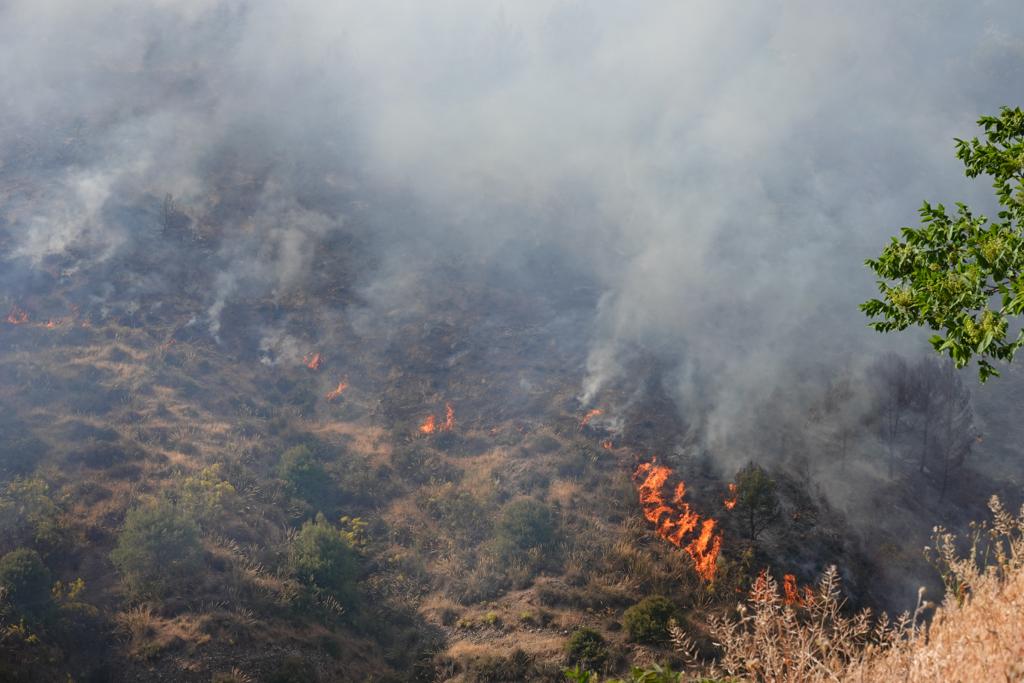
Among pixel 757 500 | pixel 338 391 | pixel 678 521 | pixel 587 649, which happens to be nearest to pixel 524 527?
pixel 678 521

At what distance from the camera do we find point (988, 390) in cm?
2967

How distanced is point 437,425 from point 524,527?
8.73 meters

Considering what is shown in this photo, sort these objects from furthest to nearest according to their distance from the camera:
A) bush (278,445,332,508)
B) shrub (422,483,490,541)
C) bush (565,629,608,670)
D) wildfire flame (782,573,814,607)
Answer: bush (278,445,332,508), shrub (422,483,490,541), wildfire flame (782,573,814,607), bush (565,629,608,670)

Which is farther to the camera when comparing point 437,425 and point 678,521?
point 437,425

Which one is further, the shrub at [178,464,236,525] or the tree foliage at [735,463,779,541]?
the shrub at [178,464,236,525]

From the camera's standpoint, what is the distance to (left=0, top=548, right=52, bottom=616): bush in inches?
601

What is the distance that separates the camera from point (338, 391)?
98.8 ft

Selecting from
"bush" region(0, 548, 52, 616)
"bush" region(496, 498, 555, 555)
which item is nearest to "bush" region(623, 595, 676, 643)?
"bush" region(496, 498, 555, 555)

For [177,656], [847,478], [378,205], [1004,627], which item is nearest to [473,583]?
[177,656]

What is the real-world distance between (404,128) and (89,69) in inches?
1079

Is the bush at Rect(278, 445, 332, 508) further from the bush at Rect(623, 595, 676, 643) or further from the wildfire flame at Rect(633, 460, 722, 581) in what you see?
the bush at Rect(623, 595, 676, 643)

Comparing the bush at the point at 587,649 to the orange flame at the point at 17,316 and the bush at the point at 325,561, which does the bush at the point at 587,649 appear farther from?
the orange flame at the point at 17,316

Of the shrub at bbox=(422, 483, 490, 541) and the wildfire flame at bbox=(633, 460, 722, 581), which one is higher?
the shrub at bbox=(422, 483, 490, 541)

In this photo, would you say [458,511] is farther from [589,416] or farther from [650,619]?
[650,619]
